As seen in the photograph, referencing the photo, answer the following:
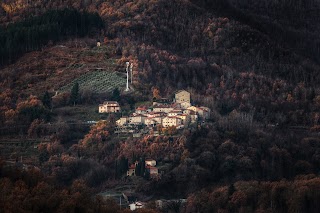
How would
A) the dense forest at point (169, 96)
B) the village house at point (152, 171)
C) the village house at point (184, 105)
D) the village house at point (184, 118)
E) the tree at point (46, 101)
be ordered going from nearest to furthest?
the dense forest at point (169, 96)
the village house at point (152, 171)
the village house at point (184, 118)
the tree at point (46, 101)
the village house at point (184, 105)

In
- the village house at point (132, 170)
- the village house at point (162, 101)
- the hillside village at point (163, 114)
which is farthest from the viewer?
the village house at point (162, 101)

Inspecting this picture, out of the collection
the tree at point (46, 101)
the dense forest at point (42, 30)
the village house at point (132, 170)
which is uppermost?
the dense forest at point (42, 30)

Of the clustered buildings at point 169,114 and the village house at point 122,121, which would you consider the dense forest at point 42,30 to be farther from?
the village house at point 122,121

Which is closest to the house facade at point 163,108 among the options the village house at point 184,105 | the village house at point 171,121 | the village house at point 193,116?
the village house at point 184,105

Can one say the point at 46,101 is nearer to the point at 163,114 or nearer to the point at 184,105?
the point at 163,114

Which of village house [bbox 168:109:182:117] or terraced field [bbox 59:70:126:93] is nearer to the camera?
village house [bbox 168:109:182:117]

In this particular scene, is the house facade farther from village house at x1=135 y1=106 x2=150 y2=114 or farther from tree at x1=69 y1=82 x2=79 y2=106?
tree at x1=69 y1=82 x2=79 y2=106

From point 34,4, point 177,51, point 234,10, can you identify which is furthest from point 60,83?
point 234,10

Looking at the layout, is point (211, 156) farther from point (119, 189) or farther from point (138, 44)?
point (138, 44)

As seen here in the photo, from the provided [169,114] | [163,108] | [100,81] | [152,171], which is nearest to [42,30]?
[100,81]

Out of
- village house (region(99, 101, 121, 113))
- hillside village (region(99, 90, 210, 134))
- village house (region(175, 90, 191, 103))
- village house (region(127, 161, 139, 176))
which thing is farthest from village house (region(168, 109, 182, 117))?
village house (region(127, 161, 139, 176))
